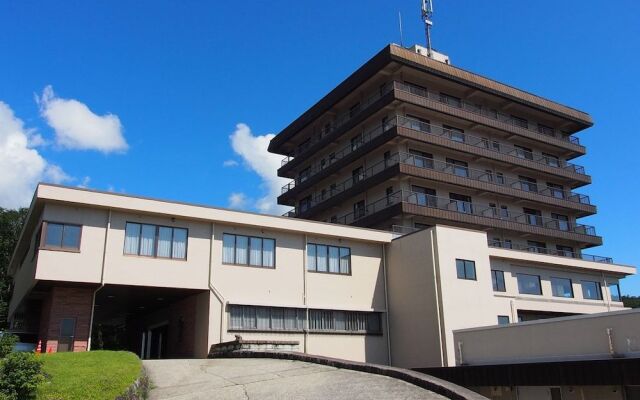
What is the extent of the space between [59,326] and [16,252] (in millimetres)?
12290

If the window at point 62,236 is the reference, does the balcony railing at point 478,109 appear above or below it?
above

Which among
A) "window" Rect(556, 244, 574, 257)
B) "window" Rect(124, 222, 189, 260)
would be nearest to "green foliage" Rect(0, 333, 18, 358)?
"window" Rect(124, 222, 189, 260)

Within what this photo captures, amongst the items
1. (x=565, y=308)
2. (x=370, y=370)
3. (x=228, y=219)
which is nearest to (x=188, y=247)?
(x=228, y=219)

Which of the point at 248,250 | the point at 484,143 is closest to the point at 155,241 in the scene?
the point at 248,250

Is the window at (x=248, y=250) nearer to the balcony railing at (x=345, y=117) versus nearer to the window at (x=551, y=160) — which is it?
the balcony railing at (x=345, y=117)

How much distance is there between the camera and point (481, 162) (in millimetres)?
49031

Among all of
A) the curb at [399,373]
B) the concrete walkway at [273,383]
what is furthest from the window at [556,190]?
the concrete walkway at [273,383]

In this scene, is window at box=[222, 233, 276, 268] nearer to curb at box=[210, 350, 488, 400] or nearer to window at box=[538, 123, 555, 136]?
curb at box=[210, 350, 488, 400]

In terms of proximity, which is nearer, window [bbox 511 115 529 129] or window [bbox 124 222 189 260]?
window [bbox 124 222 189 260]

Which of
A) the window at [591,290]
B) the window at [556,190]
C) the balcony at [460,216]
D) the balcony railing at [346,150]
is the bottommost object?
the window at [591,290]

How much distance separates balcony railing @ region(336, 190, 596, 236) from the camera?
4262cm

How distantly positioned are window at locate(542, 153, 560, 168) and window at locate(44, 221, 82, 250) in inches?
1688

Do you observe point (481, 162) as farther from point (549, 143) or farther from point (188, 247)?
point (188, 247)

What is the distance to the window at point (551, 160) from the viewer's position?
54562 millimetres
